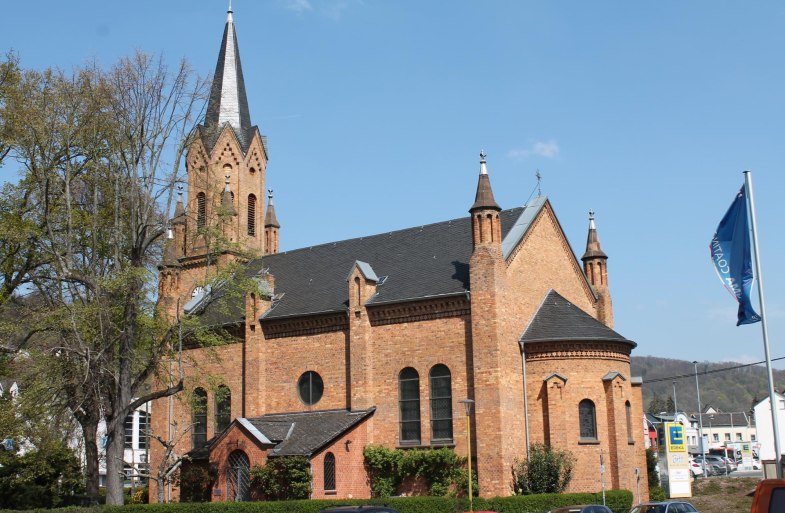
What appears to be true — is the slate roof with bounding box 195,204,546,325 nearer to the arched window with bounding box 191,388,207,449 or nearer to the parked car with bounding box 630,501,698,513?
the arched window with bounding box 191,388,207,449

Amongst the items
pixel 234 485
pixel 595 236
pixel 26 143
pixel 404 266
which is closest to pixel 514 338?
pixel 404 266

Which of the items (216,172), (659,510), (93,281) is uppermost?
(216,172)

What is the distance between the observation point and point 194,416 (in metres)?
39.0

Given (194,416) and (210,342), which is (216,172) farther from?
(210,342)

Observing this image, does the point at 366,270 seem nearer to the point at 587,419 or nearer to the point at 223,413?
the point at 223,413

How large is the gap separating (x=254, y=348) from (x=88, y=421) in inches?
333

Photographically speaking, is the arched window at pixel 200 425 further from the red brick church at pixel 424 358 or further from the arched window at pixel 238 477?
the arched window at pixel 238 477

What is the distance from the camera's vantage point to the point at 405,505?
28219 mm

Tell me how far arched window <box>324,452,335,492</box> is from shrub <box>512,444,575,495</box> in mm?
6694

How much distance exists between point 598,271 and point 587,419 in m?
9.34

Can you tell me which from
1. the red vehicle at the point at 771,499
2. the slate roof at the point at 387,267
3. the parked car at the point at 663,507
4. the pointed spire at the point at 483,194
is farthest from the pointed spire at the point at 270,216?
the red vehicle at the point at 771,499

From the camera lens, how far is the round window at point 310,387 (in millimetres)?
35781

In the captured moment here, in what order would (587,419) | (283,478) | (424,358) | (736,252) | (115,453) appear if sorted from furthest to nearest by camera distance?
(424,358) < (587,419) < (283,478) < (115,453) < (736,252)

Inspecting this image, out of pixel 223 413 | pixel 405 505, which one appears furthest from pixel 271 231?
pixel 405 505
